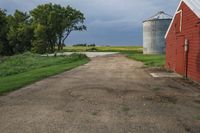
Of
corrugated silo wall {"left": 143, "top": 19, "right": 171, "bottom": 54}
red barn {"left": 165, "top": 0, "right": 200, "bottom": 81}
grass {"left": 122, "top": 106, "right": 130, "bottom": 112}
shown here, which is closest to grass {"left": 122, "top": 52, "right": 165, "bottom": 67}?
red barn {"left": 165, "top": 0, "right": 200, "bottom": 81}

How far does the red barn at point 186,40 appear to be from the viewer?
20.4 metres

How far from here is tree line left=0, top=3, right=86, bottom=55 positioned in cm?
7788

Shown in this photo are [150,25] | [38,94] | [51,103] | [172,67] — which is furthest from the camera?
[150,25]

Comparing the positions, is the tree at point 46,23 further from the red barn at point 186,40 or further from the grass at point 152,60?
the red barn at point 186,40

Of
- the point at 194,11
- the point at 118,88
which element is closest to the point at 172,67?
the point at 194,11

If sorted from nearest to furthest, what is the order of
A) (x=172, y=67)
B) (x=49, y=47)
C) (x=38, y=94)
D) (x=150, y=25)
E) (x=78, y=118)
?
(x=78, y=118)
(x=38, y=94)
(x=172, y=67)
(x=150, y=25)
(x=49, y=47)

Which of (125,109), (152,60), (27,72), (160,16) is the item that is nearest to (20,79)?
(27,72)

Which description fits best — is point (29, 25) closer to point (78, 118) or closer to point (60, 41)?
point (60, 41)

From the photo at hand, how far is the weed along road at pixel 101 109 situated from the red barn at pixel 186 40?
13.3 feet

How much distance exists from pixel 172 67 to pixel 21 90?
13750 mm

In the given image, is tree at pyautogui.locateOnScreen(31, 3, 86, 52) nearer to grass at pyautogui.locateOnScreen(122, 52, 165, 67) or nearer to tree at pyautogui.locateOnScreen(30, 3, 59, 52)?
tree at pyautogui.locateOnScreen(30, 3, 59, 52)

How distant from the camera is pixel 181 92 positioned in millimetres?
15461

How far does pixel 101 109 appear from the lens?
1156 centimetres

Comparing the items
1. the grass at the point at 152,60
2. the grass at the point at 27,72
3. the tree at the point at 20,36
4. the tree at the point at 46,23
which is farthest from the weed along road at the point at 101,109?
the tree at the point at 20,36
